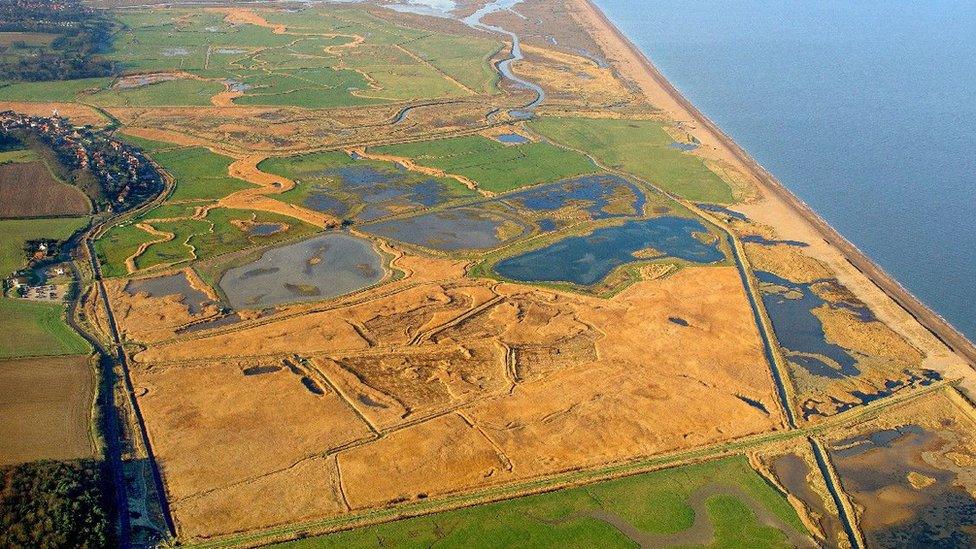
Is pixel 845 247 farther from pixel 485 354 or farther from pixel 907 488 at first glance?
pixel 485 354

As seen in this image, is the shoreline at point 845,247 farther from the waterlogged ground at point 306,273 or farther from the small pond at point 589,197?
the waterlogged ground at point 306,273

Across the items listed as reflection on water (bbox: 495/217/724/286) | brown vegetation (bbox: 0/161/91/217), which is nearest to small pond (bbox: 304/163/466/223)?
reflection on water (bbox: 495/217/724/286)

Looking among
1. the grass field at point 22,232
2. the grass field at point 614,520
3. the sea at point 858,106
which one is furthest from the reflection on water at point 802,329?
the grass field at point 22,232

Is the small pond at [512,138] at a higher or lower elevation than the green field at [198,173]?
higher

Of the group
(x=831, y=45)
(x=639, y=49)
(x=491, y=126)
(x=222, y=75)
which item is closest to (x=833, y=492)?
(x=491, y=126)

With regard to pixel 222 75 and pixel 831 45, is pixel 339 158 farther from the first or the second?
pixel 831 45

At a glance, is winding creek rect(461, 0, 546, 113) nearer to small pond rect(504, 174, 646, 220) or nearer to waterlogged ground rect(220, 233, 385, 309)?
small pond rect(504, 174, 646, 220)
